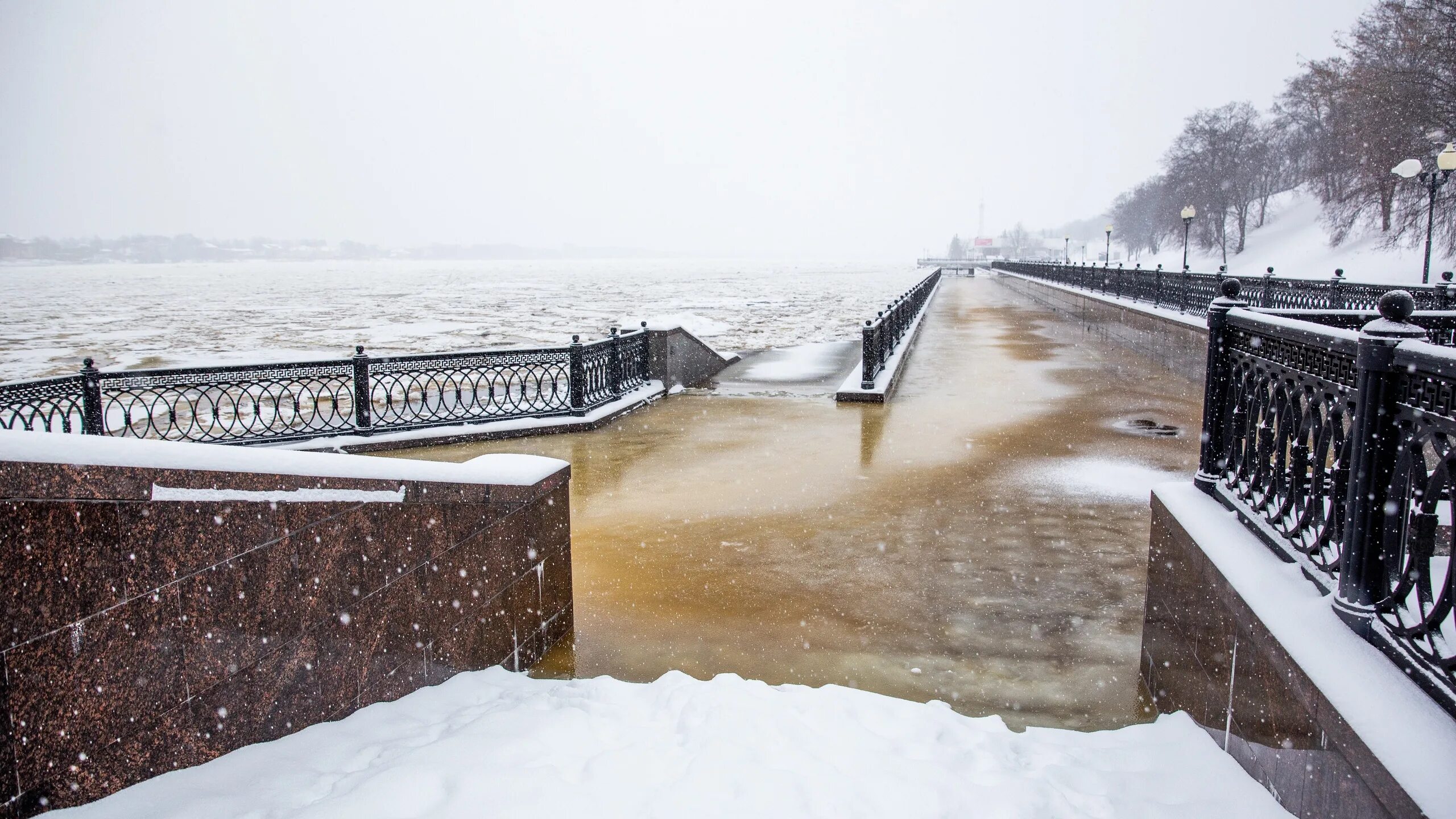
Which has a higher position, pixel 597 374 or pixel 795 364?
pixel 597 374

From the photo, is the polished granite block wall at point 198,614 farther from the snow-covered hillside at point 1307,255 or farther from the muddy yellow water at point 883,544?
the snow-covered hillside at point 1307,255

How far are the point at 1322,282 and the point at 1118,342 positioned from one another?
433 cm

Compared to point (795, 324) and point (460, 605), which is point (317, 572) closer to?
point (460, 605)

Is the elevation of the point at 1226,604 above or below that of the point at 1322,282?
below

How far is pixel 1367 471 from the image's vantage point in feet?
8.68

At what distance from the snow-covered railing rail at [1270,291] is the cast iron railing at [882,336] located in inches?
186

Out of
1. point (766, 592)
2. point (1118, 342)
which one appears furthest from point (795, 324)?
point (766, 592)

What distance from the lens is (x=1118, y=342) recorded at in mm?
20844

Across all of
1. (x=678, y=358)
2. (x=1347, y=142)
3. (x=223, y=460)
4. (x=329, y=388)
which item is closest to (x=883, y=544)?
(x=223, y=460)

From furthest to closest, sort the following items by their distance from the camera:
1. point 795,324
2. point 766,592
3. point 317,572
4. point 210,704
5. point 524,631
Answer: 1. point 795,324
2. point 766,592
3. point 524,631
4. point 317,572
5. point 210,704

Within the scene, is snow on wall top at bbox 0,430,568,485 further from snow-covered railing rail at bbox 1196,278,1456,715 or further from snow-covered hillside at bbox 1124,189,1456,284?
snow-covered hillside at bbox 1124,189,1456,284

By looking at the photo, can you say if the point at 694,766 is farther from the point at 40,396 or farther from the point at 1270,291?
the point at 1270,291

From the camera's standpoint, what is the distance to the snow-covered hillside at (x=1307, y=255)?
41344mm

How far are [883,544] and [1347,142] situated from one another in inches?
1866
